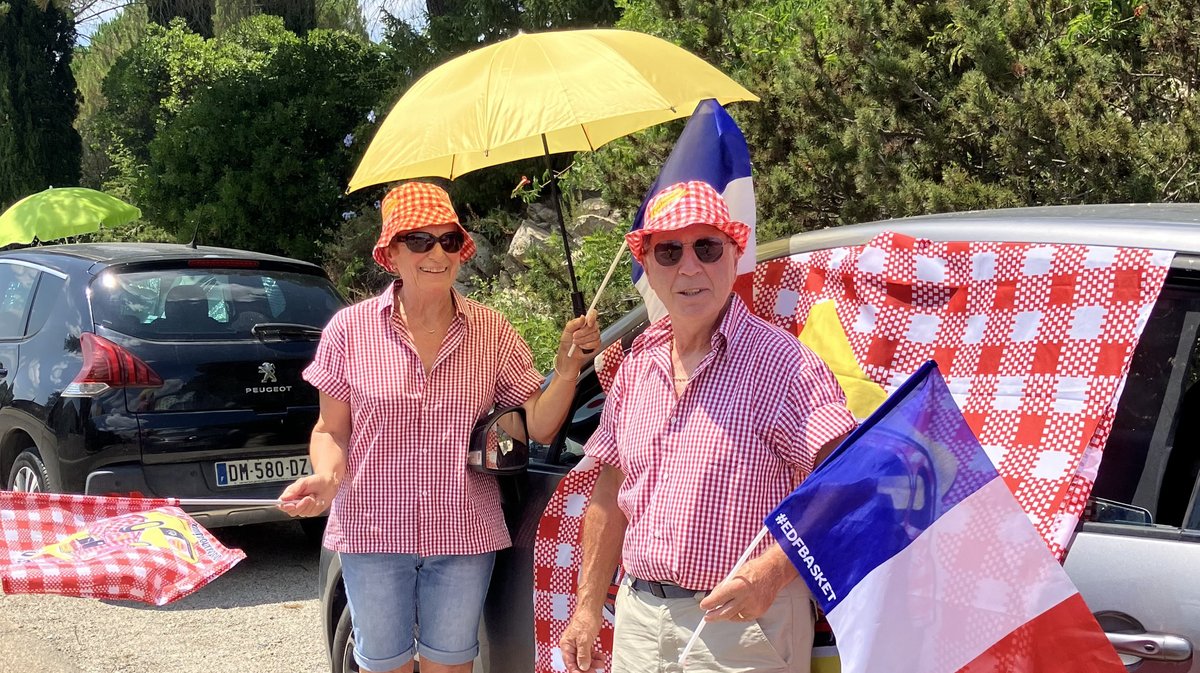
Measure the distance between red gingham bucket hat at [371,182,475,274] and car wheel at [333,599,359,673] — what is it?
1.25 meters

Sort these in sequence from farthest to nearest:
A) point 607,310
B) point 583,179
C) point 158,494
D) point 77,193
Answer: point 77,193 < point 583,179 < point 607,310 < point 158,494

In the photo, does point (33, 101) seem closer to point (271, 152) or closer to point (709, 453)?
point (271, 152)

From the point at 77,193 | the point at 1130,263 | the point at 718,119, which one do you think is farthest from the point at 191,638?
the point at 77,193

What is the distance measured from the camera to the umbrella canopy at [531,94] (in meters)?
2.95

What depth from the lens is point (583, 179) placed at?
7.39 metres

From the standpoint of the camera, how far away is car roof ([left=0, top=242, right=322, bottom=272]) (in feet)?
19.9

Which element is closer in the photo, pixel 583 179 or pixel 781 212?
pixel 781 212

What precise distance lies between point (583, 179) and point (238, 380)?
2577mm

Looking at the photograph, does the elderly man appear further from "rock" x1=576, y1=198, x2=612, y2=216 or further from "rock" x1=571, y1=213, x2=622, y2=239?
"rock" x1=576, y1=198, x2=612, y2=216

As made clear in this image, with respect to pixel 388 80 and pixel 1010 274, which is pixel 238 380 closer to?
pixel 1010 274

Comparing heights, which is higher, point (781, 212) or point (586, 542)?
point (781, 212)

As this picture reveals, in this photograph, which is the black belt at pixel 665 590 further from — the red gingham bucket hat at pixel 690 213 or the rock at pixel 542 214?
the rock at pixel 542 214

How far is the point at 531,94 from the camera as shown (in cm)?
300

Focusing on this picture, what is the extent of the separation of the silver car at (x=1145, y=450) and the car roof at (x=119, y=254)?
421 centimetres
